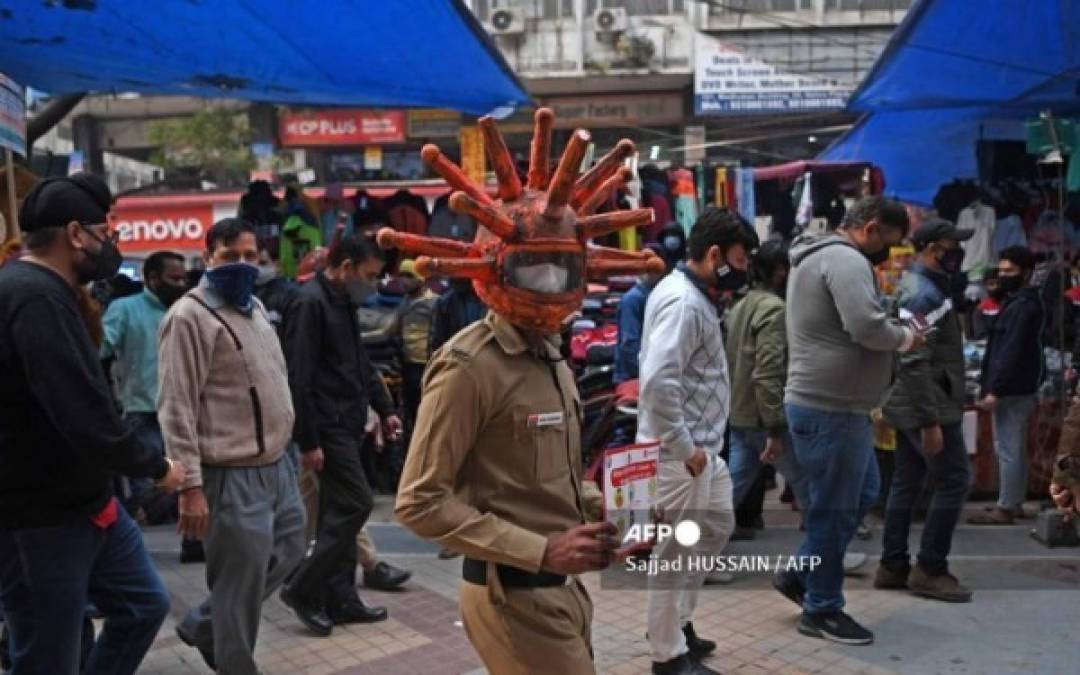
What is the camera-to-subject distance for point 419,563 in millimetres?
5941

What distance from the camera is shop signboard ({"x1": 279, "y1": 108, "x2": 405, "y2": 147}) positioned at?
22547 millimetres

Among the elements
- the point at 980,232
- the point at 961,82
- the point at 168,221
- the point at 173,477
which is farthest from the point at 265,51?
the point at 168,221

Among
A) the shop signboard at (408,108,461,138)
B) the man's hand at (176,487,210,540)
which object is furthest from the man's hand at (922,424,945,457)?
the shop signboard at (408,108,461,138)

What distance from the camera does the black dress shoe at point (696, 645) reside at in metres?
4.27

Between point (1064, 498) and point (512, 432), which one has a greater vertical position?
point (512, 432)

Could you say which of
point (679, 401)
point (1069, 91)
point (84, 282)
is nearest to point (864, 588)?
point (679, 401)

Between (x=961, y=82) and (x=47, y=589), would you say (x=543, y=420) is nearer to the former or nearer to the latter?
(x=47, y=589)

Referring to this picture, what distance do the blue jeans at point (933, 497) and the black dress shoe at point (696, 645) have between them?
4.69 feet

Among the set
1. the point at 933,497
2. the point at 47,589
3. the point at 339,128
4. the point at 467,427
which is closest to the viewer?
the point at 467,427

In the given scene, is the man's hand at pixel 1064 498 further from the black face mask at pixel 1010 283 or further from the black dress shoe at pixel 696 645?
the black face mask at pixel 1010 283

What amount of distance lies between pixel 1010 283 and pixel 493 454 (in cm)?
571

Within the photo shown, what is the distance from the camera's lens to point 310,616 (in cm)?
467

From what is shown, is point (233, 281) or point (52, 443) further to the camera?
point (233, 281)

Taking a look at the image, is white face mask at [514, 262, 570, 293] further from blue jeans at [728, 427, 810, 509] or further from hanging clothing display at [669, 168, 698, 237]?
hanging clothing display at [669, 168, 698, 237]
